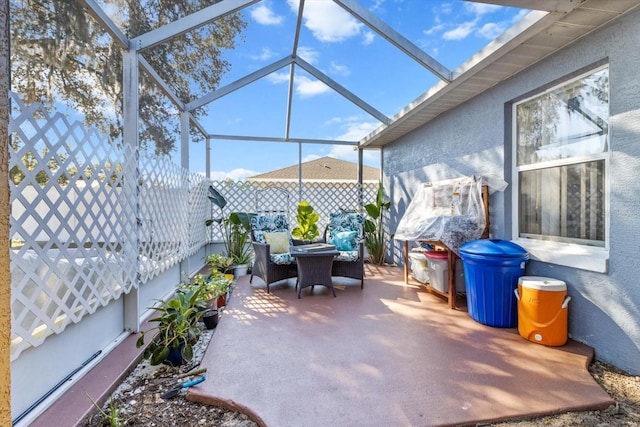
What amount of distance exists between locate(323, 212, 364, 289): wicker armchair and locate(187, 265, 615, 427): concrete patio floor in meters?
1.11

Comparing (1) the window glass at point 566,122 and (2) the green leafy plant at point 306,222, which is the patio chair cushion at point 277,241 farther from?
(1) the window glass at point 566,122

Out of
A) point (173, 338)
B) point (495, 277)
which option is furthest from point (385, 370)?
point (173, 338)

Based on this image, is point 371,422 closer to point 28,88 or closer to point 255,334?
point 255,334

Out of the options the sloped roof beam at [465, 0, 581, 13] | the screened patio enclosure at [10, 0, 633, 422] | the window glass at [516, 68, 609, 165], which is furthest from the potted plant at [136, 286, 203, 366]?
the window glass at [516, 68, 609, 165]

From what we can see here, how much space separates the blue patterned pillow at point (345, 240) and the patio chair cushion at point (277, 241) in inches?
32.6

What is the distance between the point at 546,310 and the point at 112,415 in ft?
10.8

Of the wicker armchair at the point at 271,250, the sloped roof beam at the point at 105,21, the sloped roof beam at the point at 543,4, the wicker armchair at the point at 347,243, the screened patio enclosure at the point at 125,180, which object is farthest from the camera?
the wicker armchair at the point at 347,243

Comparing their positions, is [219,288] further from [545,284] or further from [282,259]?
[545,284]

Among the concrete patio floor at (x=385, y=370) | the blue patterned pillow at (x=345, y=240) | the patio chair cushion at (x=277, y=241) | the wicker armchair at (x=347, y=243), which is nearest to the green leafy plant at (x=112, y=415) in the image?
the concrete patio floor at (x=385, y=370)

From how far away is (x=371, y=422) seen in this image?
182cm

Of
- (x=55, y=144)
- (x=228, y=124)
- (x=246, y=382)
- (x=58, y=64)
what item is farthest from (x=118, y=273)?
(x=228, y=124)

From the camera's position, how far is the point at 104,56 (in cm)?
375

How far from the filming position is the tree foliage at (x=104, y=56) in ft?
9.99

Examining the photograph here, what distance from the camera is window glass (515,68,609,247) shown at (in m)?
2.76
